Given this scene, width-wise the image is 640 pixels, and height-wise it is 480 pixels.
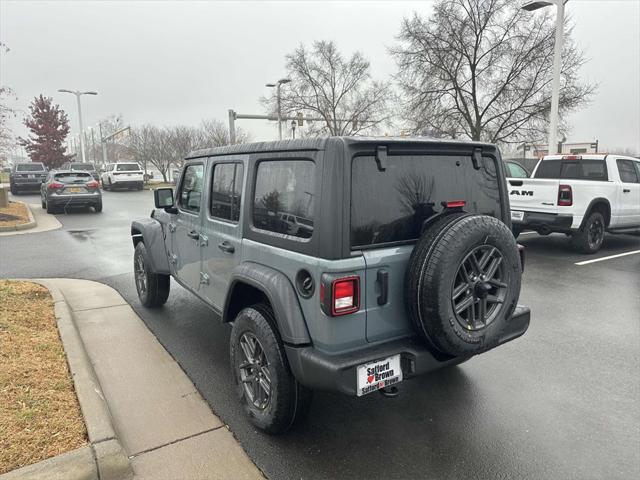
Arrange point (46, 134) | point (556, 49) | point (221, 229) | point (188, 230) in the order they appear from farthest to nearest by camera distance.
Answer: point (46, 134), point (556, 49), point (188, 230), point (221, 229)

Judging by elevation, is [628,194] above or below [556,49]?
below

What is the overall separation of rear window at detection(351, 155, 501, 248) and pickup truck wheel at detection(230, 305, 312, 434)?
0.83 metres

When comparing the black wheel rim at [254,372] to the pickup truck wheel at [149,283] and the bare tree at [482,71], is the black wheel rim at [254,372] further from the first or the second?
the bare tree at [482,71]

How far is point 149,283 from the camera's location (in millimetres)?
5355

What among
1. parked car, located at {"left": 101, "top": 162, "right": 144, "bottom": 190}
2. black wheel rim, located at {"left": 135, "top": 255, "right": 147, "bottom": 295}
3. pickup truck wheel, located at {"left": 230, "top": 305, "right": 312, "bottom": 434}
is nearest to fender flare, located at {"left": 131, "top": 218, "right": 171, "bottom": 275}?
black wheel rim, located at {"left": 135, "top": 255, "right": 147, "bottom": 295}

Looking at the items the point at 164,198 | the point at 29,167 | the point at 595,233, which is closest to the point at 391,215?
the point at 164,198

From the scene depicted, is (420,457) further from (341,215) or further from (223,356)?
(223,356)

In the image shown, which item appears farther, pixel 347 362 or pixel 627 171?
pixel 627 171

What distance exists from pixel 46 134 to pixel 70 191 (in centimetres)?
3470

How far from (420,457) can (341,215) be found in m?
1.54

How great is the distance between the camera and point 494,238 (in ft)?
8.87

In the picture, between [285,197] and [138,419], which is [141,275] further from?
[285,197]

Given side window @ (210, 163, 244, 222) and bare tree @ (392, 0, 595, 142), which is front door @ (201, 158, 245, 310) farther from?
bare tree @ (392, 0, 595, 142)

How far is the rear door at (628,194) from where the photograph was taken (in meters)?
9.02
